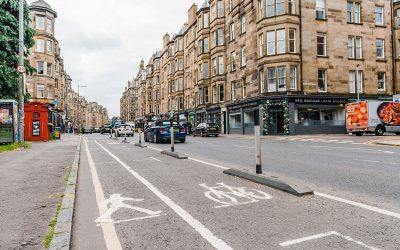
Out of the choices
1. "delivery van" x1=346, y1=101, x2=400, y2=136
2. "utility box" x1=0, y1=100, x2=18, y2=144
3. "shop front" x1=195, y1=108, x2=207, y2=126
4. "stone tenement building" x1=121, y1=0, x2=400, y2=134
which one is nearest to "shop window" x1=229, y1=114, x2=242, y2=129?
"stone tenement building" x1=121, y1=0, x2=400, y2=134

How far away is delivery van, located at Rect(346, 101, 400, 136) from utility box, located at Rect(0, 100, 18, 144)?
25419 millimetres

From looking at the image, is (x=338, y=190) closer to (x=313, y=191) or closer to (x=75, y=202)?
(x=313, y=191)

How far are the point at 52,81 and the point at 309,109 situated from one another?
124 feet

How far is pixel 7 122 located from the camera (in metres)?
19.4

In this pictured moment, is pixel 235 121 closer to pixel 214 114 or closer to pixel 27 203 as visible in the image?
pixel 214 114

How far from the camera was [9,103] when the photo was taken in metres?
19.4

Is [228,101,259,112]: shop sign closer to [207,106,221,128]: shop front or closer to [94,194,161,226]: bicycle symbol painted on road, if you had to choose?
[207,106,221,128]: shop front

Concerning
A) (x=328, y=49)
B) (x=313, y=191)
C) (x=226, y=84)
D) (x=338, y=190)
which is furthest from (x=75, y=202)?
(x=226, y=84)

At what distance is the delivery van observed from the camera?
25.2 meters

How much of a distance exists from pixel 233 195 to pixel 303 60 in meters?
28.4

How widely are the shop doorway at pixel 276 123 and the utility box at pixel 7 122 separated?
2222cm

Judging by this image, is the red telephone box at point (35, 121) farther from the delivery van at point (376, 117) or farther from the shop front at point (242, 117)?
A: the delivery van at point (376, 117)

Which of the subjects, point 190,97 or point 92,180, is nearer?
point 92,180

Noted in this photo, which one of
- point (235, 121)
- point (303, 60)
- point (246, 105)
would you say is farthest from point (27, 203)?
point (235, 121)
